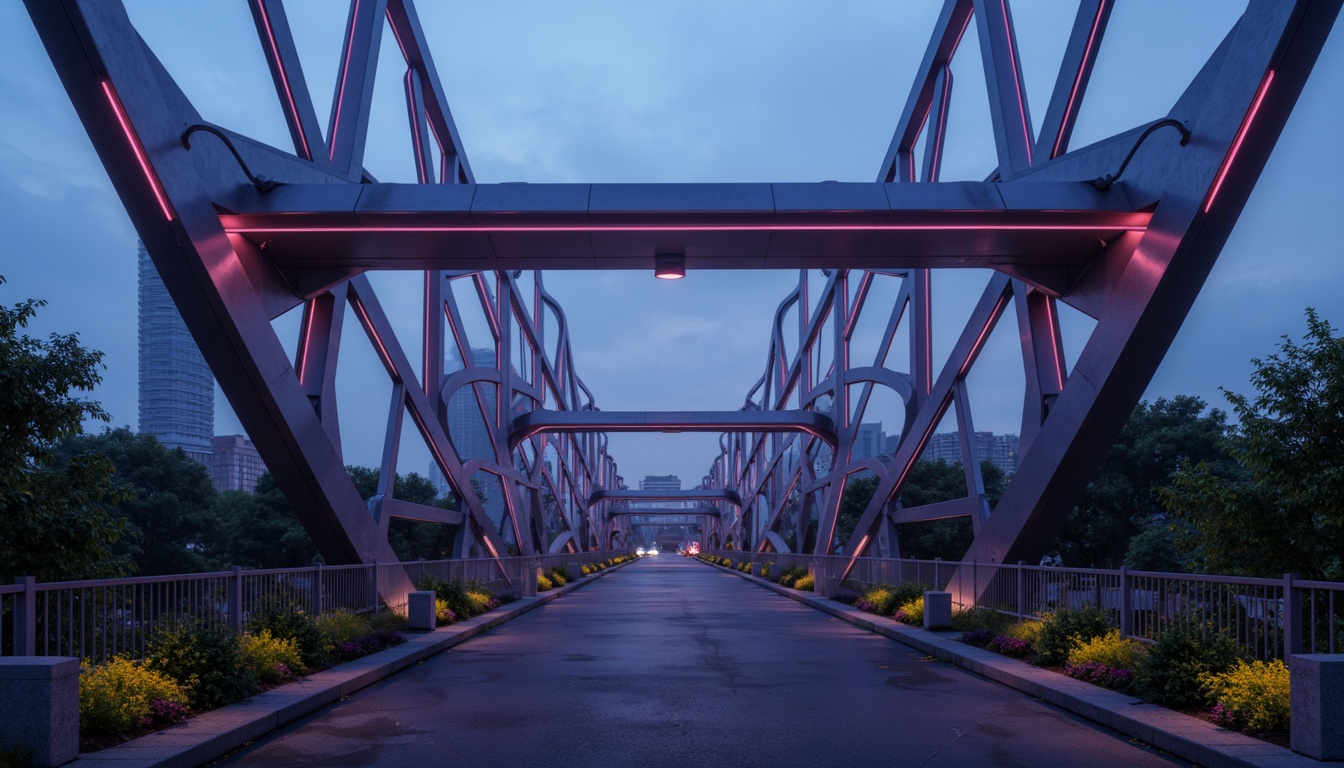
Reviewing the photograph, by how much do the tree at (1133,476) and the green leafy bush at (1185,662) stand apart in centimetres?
4908

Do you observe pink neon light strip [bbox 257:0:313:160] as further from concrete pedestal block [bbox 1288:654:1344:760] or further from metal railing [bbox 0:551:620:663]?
concrete pedestal block [bbox 1288:654:1344:760]

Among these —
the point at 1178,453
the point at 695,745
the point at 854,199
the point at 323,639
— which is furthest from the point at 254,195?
the point at 1178,453

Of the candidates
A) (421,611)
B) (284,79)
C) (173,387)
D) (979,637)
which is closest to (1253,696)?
(979,637)

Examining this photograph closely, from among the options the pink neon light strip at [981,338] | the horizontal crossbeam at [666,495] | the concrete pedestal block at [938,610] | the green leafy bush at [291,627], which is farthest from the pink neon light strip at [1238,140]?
the horizontal crossbeam at [666,495]

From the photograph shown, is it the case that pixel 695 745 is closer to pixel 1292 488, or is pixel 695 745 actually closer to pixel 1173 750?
pixel 1173 750

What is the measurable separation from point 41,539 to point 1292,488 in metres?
19.0

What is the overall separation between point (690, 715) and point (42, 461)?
10.7 metres

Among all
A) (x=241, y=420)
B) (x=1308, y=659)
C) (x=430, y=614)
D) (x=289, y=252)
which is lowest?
(x=430, y=614)

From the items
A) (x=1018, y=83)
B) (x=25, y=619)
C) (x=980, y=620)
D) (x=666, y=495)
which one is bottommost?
(x=666, y=495)

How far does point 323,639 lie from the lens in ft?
48.6

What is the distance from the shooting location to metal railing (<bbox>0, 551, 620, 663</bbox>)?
31.2 feet

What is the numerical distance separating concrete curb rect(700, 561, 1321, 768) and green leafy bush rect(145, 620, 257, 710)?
338 inches

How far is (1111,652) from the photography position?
13016 mm

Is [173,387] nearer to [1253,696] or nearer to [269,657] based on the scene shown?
[269,657]
